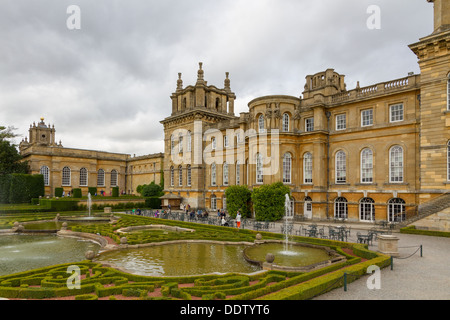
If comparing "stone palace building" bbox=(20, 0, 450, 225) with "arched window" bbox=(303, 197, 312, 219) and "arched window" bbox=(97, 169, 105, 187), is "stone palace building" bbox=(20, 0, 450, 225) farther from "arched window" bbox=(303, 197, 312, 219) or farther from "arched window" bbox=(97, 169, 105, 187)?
"arched window" bbox=(97, 169, 105, 187)

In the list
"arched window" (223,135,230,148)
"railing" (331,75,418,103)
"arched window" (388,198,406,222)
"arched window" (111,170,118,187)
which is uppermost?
"railing" (331,75,418,103)

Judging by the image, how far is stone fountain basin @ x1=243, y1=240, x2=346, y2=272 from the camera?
11332 mm

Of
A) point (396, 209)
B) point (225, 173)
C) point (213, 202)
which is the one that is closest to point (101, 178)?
point (213, 202)

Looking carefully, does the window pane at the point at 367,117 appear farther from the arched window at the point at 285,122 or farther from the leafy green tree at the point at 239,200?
the leafy green tree at the point at 239,200

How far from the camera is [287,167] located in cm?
3059

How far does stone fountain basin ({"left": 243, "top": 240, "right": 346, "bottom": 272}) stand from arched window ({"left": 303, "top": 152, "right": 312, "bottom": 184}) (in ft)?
45.9

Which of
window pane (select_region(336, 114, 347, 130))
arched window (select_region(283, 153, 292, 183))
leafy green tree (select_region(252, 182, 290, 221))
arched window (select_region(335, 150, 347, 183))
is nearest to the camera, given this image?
leafy green tree (select_region(252, 182, 290, 221))

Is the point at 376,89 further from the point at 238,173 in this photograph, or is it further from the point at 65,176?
the point at 65,176

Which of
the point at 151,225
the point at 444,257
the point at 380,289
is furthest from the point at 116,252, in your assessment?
the point at 444,257

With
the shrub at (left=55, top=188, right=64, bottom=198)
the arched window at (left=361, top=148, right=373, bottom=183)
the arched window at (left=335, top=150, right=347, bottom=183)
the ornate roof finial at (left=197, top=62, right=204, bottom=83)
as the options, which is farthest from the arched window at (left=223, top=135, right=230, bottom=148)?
the shrub at (left=55, top=188, right=64, bottom=198)

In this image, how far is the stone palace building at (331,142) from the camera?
22.5 meters

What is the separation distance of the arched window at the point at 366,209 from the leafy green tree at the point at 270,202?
22.4 feet

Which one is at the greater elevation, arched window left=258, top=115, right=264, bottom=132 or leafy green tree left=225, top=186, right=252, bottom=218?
arched window left=258, top=115, right=264, bottom=132
